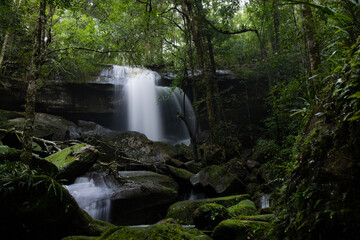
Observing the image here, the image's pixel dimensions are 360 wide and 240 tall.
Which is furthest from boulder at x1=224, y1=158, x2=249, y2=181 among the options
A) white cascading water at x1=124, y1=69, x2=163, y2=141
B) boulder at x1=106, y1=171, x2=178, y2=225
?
white cascading water at x1=124, y1=69, x2=163, y2=141

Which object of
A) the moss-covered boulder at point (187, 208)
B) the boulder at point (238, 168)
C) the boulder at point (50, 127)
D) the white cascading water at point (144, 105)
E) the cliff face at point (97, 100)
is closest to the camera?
the moss-covered boulder at point (187, 208)

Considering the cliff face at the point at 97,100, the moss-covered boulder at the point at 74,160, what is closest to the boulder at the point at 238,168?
the cliff face at the point at 97,100

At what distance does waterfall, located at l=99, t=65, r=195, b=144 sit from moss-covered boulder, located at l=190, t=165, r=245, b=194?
833 cm

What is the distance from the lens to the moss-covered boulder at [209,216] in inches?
168

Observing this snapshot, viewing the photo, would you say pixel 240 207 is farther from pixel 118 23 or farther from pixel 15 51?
pixel 15 51

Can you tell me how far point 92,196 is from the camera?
7.33 m

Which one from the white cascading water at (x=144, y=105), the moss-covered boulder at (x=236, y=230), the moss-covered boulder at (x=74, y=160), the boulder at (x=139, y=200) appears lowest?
the boulder at (x=139, y=200)

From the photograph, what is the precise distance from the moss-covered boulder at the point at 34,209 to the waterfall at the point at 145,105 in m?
13.5

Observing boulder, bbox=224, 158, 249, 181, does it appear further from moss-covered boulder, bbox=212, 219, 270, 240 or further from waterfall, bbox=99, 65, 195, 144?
waterfall, bbox=99, 65, 195, 144

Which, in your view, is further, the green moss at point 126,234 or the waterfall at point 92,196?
the waterfall at point 92,196

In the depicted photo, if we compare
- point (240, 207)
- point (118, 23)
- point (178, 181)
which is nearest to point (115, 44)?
point (118, 23)

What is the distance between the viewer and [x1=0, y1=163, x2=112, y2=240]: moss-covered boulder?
3.46m

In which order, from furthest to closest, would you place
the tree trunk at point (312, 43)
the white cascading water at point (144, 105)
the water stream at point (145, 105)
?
the white cascading water at point (144, 105) → the water stream at point (145, 105) → the tree trunk at point (312, 43)

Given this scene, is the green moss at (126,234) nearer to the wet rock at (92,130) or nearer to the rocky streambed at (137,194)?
the rocky streambed at (137,194)
